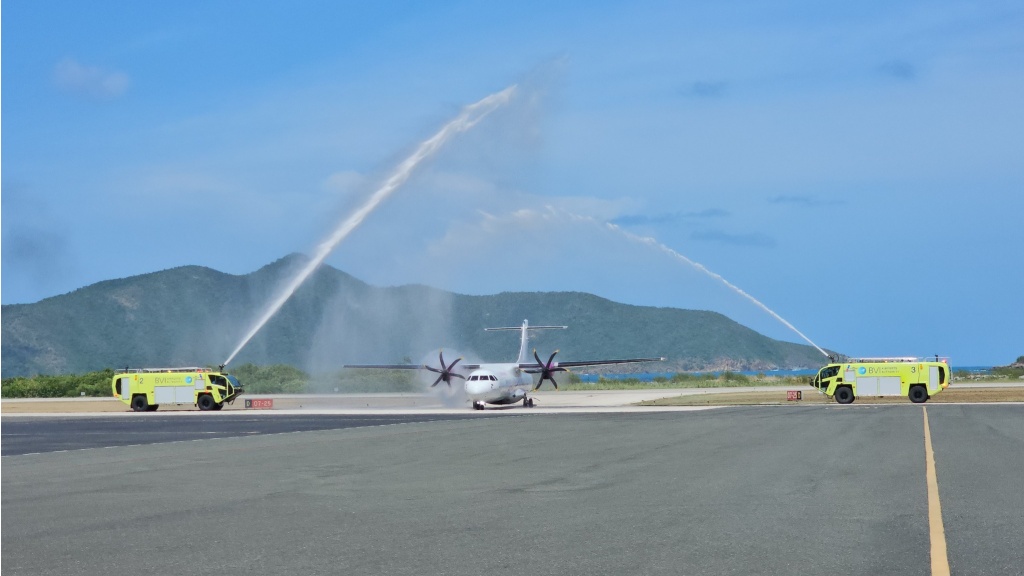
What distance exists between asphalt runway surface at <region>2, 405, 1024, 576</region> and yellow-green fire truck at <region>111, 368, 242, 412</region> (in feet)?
109

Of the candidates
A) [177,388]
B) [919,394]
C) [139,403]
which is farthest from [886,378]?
[139,403]

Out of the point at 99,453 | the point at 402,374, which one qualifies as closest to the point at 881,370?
the point at 99,453

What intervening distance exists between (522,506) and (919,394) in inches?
2073

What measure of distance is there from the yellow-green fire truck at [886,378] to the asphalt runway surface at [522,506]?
3179 cm

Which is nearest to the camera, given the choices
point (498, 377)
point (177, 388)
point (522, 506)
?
point (522, 506)

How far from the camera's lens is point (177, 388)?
211 ft

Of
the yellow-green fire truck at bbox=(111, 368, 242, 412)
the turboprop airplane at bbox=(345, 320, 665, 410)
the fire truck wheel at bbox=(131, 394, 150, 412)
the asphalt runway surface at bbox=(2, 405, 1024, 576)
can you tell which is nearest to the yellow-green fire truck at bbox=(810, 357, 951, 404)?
the turboprop airplane at bbox=(345, 320, 665, 410)

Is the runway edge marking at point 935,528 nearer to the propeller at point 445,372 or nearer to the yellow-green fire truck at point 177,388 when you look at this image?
the propeller at point 445,372

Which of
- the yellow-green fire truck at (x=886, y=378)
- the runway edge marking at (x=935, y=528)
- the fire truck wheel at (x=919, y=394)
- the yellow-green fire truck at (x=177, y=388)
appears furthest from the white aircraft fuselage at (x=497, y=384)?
the runway edge marking at (x=935, y=528)

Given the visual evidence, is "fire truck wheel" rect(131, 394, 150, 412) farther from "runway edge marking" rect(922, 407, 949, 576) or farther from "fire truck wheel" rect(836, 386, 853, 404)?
"runway edge marking" rect(922, 407, 949, 576)

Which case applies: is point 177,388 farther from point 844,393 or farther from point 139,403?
point 844,393

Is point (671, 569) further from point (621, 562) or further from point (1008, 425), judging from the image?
point (1008, 425)

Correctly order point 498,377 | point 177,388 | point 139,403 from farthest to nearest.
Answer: point 139,403
point 177,388
point 498,377

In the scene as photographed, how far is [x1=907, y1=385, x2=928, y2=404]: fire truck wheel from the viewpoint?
61.9 m
